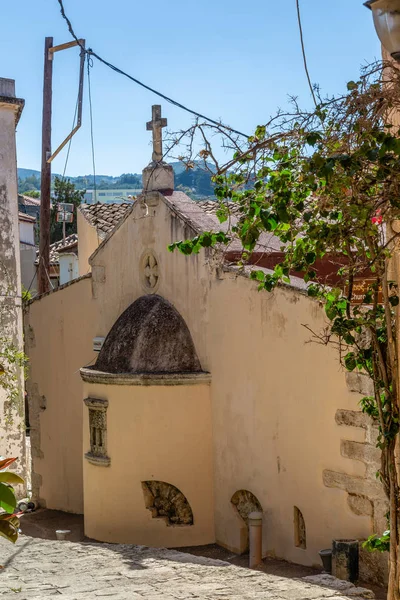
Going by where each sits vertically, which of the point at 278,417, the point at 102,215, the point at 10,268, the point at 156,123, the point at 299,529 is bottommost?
the point at 299,529

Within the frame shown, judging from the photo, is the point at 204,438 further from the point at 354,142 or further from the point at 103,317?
the point at 354,142

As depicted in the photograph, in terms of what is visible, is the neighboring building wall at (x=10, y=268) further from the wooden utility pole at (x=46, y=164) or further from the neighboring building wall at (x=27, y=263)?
the neighboring building wall at (x=27, y=263)

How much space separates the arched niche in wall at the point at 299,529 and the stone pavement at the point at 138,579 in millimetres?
1907

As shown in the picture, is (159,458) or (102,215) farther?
(102,215)

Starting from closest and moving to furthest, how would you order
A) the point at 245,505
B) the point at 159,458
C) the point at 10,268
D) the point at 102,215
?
the point at 245,505 < the point at 159,458 < the point at 10,268 < the point at 102,215

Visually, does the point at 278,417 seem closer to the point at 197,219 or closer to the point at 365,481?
the point at 365,481

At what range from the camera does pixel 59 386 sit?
1633 cm

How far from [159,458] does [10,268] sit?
6.09 meters

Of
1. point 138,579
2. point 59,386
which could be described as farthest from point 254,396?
point 59,386

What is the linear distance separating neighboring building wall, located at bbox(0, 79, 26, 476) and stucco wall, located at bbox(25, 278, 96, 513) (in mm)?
263

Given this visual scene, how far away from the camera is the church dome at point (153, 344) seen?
12.8 meters

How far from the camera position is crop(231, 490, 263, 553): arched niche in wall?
460 inches

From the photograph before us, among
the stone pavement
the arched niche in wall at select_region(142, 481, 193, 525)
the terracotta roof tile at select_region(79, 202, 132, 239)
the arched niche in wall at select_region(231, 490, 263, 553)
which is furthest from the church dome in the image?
the terracotta roof tile at select_region(79, 202, 132, 239)

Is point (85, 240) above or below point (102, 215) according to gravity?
below
